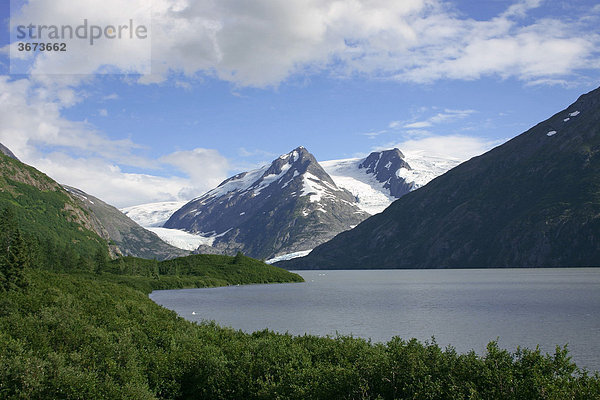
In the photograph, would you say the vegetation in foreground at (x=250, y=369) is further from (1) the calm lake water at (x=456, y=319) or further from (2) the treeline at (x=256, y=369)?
(1) the calm lake water at (x=456, y=319)

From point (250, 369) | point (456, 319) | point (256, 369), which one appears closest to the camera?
point (250, 369)

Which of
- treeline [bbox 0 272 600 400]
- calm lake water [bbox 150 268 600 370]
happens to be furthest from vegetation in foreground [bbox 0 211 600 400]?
calm lake water [bbox 150 268 600 370]

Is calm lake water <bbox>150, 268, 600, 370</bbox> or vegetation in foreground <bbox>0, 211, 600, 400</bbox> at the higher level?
vegetation in foreground <bbox>0, 211, 600, 400</bbox>

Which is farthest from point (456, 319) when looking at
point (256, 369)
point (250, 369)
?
point (250, 369)

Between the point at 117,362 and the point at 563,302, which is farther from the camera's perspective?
the point at 563,302

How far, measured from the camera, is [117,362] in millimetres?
33719

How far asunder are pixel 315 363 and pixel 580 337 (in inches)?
1657

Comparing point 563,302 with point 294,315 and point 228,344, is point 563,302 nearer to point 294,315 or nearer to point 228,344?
point 294,315

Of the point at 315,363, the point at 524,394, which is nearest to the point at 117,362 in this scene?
the point at 315,363

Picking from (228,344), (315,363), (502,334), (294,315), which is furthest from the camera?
(294,315)

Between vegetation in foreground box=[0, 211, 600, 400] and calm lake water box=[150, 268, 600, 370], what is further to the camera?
calm lake water box=[150, 268, 600, 370]

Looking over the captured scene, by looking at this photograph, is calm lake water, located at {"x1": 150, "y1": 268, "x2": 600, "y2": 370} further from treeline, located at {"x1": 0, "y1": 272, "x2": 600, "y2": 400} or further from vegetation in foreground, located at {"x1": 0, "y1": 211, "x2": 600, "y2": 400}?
treeline, located at {"x1": 0, "y1": 272, "x2": 600, "y2": 400}

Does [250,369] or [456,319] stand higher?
[250,369]

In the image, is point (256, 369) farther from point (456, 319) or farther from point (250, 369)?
point (456, 319)
